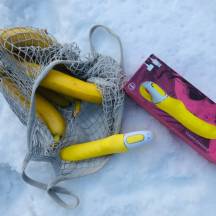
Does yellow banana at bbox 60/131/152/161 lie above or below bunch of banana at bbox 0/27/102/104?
below

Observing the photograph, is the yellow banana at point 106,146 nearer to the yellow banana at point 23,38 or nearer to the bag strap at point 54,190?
the bag strap at point 54,190

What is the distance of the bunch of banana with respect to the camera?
93 centimetres

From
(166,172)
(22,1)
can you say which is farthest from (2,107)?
(166,172)

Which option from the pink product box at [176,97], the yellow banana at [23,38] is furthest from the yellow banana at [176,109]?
the yellow banana at [23,38]

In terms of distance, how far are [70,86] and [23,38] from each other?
0.46 ft

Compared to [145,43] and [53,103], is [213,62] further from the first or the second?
[53,103]

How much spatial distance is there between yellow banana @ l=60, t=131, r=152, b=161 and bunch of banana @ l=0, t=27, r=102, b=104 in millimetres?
94

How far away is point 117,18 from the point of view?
1.10m

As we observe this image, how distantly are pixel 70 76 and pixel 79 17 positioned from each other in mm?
227

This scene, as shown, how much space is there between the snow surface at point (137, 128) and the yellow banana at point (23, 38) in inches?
5.8

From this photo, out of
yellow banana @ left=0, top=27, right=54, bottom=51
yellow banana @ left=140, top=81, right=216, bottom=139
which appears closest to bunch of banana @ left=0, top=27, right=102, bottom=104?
yellow banana @ left=0, top=27, right=54, bottom=51

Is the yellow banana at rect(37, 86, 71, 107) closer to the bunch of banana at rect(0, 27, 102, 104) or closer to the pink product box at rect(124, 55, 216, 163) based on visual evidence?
the bunch of banana at rect(0, 27, 102, 104)

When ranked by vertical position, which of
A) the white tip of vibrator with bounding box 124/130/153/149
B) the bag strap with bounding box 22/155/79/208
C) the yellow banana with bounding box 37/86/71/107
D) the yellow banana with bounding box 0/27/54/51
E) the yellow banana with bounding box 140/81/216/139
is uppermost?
the yellow banana with bounding box 140/81/216/139

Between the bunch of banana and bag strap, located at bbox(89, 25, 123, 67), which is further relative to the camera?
bag strap, located at bbox(89, 25, 123, 67)
